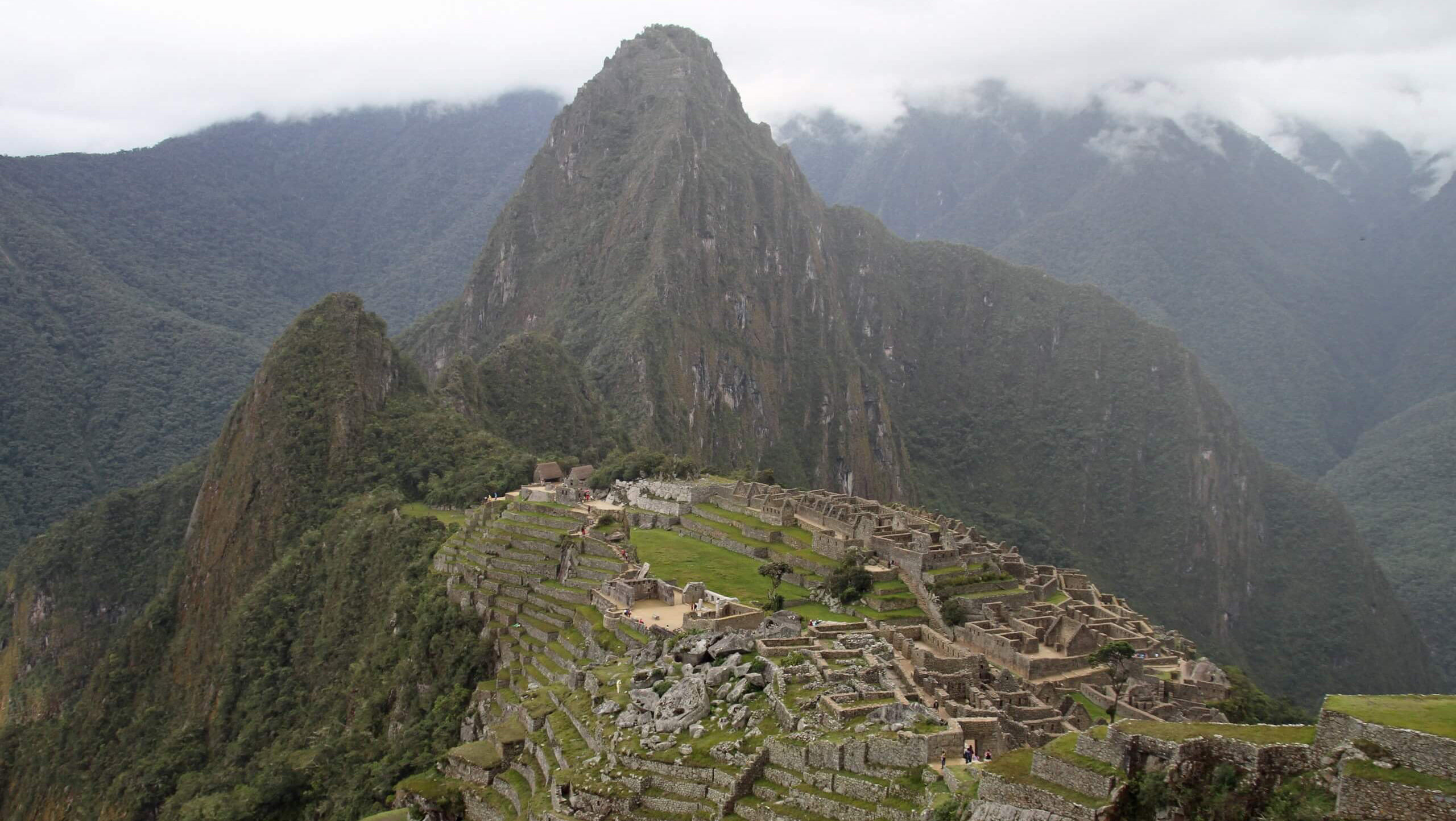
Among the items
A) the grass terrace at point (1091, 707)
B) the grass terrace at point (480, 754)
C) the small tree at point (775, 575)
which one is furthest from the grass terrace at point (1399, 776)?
the small tree at point (775, 575)

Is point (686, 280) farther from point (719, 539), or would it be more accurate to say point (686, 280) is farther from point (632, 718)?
point (632, 718)

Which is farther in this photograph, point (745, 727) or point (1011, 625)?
point (1011, 625)

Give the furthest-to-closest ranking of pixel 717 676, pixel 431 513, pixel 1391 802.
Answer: pixel 431 513 < pixel 717 676 < pixel 1391 802

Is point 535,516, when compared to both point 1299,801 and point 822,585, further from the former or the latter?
point 1299,801

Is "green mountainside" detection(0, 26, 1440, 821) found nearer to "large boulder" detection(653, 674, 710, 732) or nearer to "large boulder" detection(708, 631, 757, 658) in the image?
"large boulder" detection(653, 674, 710, 732)


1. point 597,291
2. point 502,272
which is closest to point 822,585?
point 597,291

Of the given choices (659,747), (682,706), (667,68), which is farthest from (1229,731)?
(667,68)
